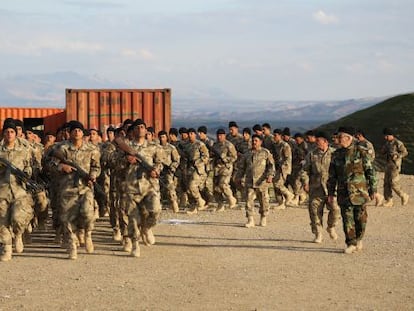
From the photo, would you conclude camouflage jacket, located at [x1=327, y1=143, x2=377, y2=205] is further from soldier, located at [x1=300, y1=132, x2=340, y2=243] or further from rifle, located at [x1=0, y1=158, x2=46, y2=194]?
rifle, located at [x1=0, y1=158, x2=46, y2=194]

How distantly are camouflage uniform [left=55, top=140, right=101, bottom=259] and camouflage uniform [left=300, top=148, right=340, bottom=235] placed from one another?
3620mm

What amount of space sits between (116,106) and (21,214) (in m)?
8.55

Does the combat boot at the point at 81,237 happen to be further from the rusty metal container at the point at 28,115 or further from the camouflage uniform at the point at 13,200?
the rusty metal container at the point at 28,115

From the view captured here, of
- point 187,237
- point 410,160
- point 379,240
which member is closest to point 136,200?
point 187,237

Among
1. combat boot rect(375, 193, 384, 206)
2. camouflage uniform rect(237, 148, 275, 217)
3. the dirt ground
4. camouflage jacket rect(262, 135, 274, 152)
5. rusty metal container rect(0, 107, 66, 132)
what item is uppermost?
rusty metal container rect(0, 107, 66, 132)

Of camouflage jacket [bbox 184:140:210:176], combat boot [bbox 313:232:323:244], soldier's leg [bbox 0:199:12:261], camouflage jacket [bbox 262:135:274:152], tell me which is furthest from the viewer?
camouflage jacket [bbox 262:135:274:152]

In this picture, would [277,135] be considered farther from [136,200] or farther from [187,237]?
[136,200]

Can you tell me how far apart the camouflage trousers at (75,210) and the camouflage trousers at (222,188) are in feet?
19.7

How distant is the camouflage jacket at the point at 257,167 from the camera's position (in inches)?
512

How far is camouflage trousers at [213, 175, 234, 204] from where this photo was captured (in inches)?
624

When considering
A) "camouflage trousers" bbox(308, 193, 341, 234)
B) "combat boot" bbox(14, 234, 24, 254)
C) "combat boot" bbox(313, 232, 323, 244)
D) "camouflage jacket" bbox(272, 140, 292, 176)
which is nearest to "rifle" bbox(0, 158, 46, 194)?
"combat boot" bbox(14, 234, 24, 254)

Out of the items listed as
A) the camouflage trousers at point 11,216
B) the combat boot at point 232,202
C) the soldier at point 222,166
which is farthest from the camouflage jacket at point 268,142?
the camouflage trousers at point 11,216

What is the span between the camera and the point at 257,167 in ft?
43.1

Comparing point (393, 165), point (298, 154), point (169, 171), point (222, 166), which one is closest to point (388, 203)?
point (393, 165)
